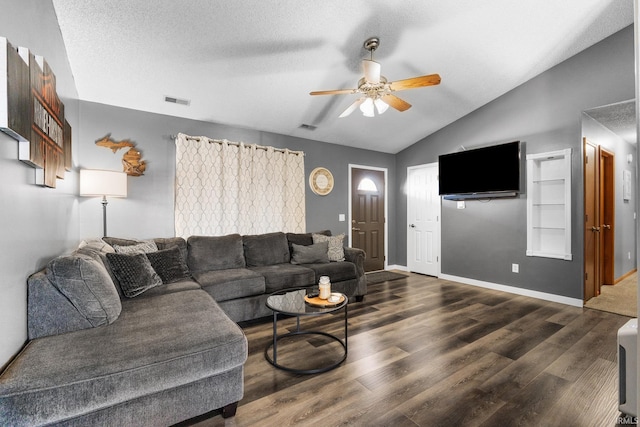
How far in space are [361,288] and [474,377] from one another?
188 centimetres

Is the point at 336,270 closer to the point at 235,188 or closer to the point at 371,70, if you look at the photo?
the point at 235,188

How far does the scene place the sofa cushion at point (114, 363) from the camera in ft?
3.78

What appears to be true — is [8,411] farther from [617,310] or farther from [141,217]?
[617,310]

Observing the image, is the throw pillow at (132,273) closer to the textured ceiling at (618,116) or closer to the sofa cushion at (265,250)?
the sofa cushion at (265,250)

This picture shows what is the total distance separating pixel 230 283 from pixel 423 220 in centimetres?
397

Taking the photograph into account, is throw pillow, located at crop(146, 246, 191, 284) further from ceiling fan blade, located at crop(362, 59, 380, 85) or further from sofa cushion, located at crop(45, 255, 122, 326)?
ceiling fan blade, located at crop(362, 59, 380, 85)

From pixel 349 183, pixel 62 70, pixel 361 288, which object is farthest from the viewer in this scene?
pixel 349 183

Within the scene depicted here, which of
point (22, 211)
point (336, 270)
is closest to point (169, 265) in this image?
point (22, 211)

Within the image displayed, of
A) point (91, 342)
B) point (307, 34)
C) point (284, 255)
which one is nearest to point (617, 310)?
point (284, 255)

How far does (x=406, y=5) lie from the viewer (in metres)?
2.56

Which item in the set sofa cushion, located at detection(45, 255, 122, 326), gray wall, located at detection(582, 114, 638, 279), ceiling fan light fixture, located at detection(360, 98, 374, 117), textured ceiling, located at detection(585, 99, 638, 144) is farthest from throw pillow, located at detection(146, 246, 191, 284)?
gray wall, located at detection(582, 114, 638, 279)

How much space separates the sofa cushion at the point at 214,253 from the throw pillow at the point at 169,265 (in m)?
0.28

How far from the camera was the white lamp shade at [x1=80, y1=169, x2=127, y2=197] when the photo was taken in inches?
115

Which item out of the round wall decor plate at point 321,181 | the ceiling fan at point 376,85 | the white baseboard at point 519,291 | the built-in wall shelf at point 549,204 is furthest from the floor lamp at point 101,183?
the built-in wall shelf at point 549,204
